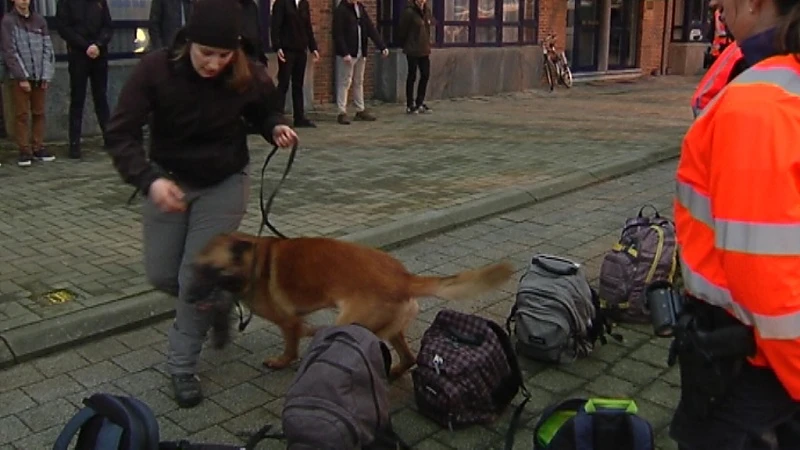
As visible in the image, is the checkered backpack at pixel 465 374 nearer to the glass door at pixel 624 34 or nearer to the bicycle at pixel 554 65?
the bicycle at pixel 554 65

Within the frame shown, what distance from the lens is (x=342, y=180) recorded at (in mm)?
8586

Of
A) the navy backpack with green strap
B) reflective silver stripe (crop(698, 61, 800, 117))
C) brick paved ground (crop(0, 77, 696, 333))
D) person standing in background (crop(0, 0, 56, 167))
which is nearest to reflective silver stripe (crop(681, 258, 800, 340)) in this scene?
reflective silver stripe (crop(698, 61, 800, 117))

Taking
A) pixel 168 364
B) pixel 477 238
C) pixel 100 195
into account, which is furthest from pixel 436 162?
pixel 168 364

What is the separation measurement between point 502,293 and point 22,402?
9.53 ft

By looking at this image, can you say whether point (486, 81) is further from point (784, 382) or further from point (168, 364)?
point (784, 382)

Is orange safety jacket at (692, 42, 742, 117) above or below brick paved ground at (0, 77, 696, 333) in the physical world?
above

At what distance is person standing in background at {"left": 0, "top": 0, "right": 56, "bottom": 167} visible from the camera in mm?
8586

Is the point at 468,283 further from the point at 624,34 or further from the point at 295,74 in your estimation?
the point at 624,34

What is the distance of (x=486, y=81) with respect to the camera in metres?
17.5

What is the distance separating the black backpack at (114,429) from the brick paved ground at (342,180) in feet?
6.26

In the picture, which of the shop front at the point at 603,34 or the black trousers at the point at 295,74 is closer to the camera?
the black trousers at the point at 295,74

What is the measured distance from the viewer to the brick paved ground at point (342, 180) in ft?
18.1

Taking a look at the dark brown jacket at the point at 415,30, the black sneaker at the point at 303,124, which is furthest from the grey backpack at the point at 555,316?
the dark brown jacket at the point at 415,30

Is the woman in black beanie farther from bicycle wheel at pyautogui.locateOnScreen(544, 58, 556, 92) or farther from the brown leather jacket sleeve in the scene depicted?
bicycle wheel at pyautogui.locateOnScreen(544, 58, 556, 92)
